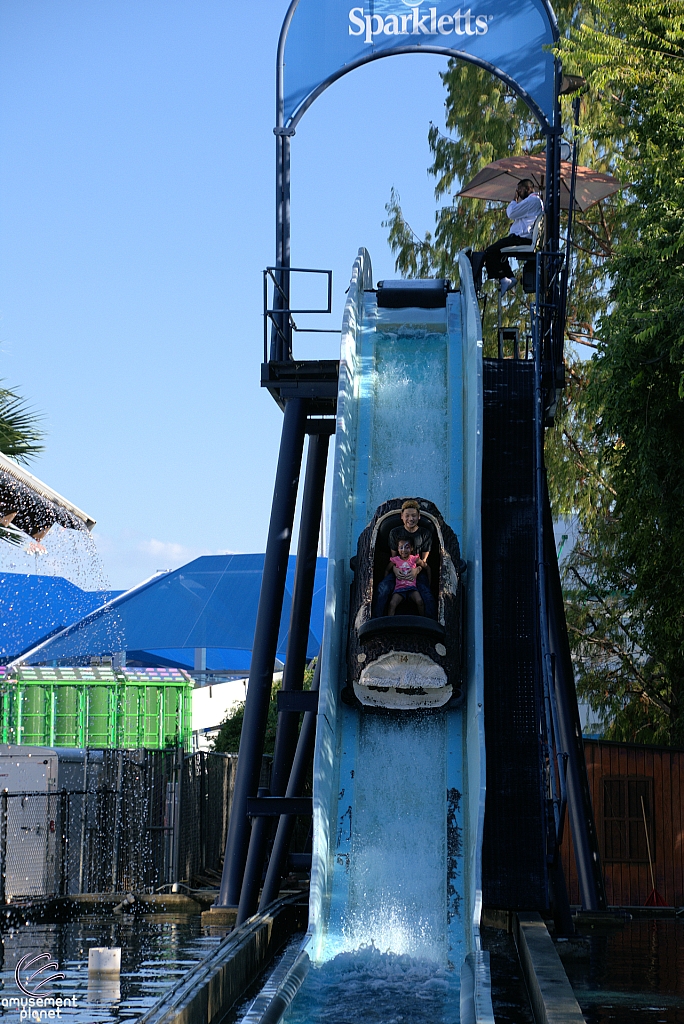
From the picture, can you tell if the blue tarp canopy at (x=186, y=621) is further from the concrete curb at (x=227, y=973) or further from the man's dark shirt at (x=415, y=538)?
the man's dark shirt at (x=415, y=538)

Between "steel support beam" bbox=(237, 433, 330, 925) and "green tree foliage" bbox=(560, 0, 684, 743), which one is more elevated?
"green tree foliage" bbox=(560, 0, 684, 743)

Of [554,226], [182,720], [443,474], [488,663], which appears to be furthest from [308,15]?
[182,720]

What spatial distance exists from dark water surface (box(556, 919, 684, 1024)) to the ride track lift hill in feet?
1.50

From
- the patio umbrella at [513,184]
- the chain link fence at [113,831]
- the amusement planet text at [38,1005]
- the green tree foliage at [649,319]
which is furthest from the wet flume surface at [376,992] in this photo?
the patio umbrella at [513,184]

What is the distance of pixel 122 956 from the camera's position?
34.8ft

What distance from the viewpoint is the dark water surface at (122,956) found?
7.94m

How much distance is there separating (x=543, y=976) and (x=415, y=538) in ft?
12.5

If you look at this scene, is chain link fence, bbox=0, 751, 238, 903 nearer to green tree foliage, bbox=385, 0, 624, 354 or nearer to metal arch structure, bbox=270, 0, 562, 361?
metal arch structure, bbox=270, 0, 562, 361

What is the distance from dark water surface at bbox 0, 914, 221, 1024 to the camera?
794 cm

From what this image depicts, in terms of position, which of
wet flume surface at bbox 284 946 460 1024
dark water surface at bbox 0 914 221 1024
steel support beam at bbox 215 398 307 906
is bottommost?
dark water surface at bbox 0 914 221 1024

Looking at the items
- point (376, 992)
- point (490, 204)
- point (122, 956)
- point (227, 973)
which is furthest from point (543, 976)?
point (490, 204)

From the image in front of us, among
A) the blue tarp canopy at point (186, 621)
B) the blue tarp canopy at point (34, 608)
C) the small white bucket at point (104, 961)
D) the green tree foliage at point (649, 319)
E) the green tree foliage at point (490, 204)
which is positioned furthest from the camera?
the blue tarp canopy at point (34, 608)

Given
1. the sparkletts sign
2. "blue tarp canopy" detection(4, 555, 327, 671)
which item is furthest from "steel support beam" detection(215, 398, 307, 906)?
"blue tarp canopy" detection(4, 555, 327, 671)

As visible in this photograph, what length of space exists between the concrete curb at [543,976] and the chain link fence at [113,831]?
619 centimetres
